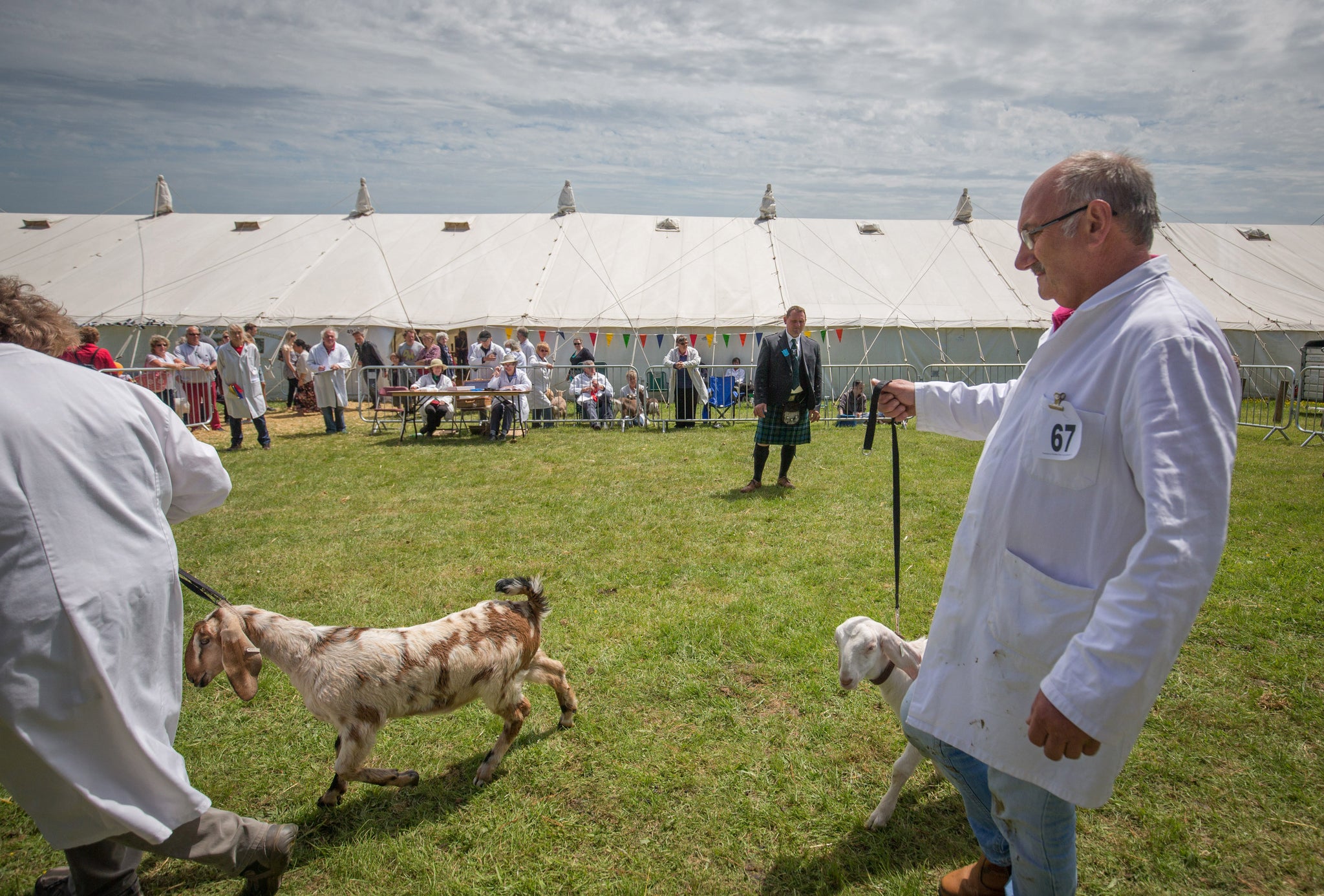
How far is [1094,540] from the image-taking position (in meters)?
1.71

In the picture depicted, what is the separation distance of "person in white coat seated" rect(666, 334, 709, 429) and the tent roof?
435cm

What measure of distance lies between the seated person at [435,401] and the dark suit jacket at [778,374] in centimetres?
728

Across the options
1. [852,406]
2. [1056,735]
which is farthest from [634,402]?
[1056,735]

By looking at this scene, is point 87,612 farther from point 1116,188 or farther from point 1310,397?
point 1310,397

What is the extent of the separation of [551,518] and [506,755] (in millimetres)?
4365

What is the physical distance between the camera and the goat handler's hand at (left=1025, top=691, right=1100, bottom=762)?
157 cm

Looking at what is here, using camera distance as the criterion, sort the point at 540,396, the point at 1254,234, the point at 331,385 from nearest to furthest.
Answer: the point at 331,385 < the point at 540,396 < the point at 1254,234

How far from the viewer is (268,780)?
3486 millimetres

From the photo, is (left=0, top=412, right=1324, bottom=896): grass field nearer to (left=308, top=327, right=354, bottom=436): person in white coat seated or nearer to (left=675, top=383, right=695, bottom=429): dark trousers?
(left=308, top=327, right=354, bottom=436): person in white coat seated

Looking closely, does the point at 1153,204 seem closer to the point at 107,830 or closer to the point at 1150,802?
the point at 1150,802

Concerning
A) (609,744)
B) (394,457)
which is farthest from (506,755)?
(394,457)

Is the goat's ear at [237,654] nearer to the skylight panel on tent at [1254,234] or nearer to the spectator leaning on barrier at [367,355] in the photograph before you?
the spectator leaning on barrier at [367,355]

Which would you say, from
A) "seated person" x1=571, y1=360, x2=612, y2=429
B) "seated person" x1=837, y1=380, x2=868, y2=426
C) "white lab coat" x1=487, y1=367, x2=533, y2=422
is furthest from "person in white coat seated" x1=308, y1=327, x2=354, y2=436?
"seated person" x1=837, y1=380, x2=868, y2=426

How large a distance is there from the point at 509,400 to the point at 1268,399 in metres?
18.4
